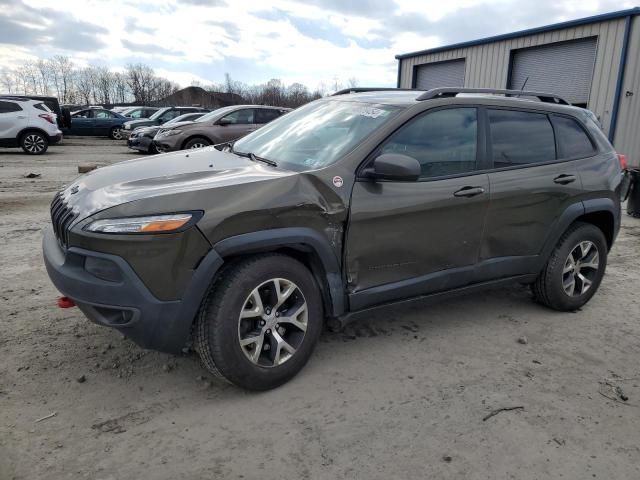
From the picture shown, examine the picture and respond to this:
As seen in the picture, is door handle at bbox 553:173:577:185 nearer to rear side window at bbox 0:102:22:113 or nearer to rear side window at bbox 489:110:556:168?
rear side window at bbox 489:110:556:168

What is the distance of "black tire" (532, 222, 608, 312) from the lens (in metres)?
4.18

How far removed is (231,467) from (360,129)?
2.18 metres

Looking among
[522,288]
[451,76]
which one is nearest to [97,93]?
[451,76]

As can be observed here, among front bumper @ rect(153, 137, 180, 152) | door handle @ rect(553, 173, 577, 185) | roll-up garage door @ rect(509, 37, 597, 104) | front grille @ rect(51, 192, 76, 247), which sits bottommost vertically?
front grille @ rect(51, 192, 76, 247)

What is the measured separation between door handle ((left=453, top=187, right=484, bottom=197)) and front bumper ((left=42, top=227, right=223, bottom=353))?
1731mm

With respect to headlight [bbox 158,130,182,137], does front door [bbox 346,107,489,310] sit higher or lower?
lower

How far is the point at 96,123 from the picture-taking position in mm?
24141

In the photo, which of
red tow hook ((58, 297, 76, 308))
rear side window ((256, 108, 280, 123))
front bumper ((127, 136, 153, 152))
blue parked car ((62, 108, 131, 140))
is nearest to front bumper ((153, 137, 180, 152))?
rear side window ((256, 108, 280, 123))

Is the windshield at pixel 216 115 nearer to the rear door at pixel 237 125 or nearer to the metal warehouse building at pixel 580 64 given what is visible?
the rear door at pixel 237 125

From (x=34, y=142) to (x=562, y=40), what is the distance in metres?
15.9

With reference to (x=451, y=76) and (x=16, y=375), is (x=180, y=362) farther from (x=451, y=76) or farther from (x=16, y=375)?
(x=451, y=76)

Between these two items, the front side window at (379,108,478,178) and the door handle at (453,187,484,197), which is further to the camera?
the door handle at (453,187,484,197)

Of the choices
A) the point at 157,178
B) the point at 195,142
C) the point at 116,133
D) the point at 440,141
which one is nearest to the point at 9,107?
the point at 195,142

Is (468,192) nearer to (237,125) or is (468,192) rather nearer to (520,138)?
(520,138)
